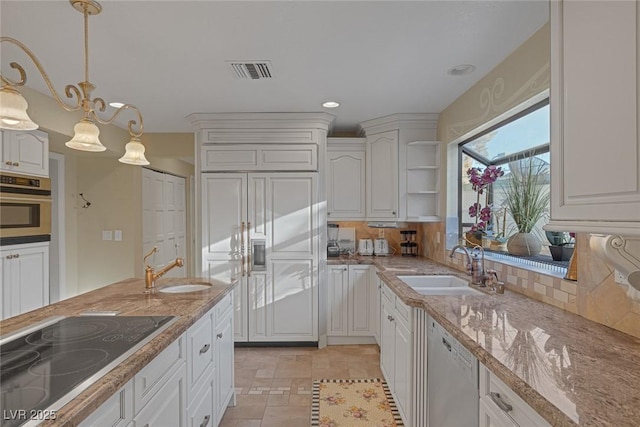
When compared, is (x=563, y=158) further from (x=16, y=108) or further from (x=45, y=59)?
(x=45, y=59)

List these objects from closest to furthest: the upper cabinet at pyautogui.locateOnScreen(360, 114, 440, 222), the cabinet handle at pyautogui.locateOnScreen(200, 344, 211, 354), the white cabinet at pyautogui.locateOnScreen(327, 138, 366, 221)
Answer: the cabinet handle at pyautogui.locateOnScreen(200, 344, 211, 354) < the upper cabinet at pyautogui.locateOnScreen(360, 114, 440, 222) < the white cabinet at pyautogui.locateOnScreen(327, 138, 366, 221)

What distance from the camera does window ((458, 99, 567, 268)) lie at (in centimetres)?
214

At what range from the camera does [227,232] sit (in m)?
3.59

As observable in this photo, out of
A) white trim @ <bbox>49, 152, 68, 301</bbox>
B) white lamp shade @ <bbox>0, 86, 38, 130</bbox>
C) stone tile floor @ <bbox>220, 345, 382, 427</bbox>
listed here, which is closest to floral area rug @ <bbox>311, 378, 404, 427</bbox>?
stone tile floor @ <bbox>220, 345, 382, 427</bbox>

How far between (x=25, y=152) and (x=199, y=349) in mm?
2347

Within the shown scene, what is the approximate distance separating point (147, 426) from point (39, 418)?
536mm

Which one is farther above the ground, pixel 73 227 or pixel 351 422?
pixel 73 227

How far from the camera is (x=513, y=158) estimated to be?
2.45 m

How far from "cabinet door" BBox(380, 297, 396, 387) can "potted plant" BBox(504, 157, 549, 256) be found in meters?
0.97

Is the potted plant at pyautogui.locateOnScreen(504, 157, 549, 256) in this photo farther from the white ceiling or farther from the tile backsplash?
the white ceiling

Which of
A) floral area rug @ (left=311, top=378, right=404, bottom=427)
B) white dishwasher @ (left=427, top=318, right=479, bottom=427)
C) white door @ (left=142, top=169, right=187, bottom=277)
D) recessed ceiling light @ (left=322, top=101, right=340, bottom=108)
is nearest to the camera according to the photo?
white dishwasher @ (left=427, top=318, right=479, bottom=427)

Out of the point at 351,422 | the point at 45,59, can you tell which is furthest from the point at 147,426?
the point at 45,59

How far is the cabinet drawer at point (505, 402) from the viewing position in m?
0.96

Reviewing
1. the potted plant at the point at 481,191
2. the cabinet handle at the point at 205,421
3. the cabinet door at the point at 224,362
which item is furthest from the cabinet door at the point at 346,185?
the cabinet handle at the point at 205,421
